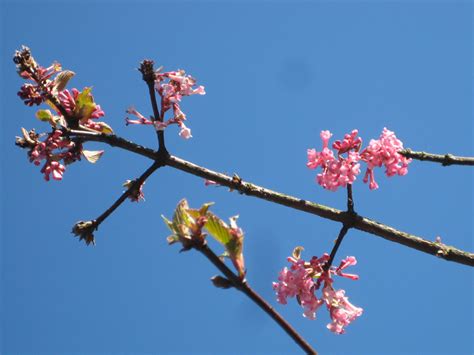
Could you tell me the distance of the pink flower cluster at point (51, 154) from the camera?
4922 mm

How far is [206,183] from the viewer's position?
16.1 ft

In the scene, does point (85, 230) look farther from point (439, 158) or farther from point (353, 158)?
point (439, 158)

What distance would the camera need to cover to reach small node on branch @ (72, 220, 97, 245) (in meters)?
4.95

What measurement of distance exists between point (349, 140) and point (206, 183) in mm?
1479

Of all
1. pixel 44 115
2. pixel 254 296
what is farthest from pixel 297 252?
pixel 44 115

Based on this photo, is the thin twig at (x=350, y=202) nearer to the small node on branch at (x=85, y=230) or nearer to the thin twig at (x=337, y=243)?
the thin twig at (x=337, y=243)

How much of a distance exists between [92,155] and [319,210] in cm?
240

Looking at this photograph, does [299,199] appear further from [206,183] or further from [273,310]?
[273,310]

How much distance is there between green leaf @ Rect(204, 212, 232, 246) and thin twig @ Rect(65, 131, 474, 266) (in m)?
1.46

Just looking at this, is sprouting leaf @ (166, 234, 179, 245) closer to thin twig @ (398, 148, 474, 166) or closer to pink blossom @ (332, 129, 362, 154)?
pink blossom @ (332, 129, 362, 154)

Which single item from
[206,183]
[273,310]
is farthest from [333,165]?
[273,310]

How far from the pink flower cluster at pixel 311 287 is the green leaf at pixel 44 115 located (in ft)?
8.81

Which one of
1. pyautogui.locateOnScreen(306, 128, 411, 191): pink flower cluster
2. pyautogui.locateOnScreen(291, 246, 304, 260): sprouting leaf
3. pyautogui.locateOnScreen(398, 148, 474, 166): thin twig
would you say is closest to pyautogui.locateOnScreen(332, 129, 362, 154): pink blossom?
pyautogui.locateOnScreen(306, 128, 411, 191): pink flower cluster

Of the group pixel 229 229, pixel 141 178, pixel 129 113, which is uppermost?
pixel 129 113
